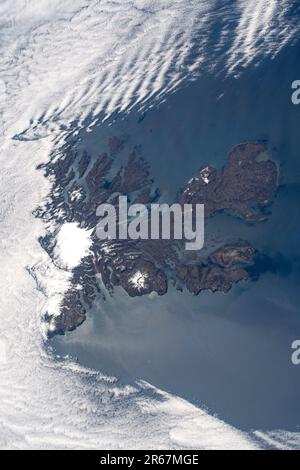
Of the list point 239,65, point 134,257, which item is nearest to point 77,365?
point 134,257

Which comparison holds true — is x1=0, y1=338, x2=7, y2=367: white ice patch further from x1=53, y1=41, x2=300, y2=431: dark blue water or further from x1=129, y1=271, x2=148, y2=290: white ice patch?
x1=129, y1=271, x2=148, y2=290: white ice patch

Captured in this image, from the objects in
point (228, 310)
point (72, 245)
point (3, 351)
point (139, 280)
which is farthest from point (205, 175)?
point (3, 351)

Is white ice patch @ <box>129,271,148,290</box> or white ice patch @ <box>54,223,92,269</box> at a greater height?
white ice patch @ <box>54,223,92,269</box>

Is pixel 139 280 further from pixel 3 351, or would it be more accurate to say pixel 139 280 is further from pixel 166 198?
pixel 3 351

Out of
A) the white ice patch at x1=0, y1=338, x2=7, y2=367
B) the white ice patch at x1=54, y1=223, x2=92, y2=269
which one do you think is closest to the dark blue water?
the white ice patch at x1=0, y1=338, x2=7, y2=367

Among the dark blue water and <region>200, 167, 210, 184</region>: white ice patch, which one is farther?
<region>200, 167, 210, 184</region>: white ice patch

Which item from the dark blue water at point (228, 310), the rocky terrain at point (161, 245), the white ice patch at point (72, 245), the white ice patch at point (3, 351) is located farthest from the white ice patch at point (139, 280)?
the white ice patch at point (3, 351)
